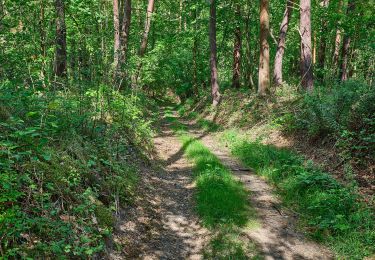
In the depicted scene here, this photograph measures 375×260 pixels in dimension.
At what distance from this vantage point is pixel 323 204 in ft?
20.5

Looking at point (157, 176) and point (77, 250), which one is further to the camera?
point (157, 176)

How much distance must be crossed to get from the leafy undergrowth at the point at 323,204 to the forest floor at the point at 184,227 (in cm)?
A: 25

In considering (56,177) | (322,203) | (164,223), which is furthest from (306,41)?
(56,177)

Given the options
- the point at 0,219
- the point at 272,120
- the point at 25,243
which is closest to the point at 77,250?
the point at 25,243

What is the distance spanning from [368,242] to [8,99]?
6.12 metres

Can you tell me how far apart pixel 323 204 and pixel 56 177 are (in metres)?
4.87

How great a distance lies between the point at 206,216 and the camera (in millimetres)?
6176

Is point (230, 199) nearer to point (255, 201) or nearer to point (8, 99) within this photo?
point (255, 201)

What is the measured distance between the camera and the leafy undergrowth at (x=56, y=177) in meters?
3.46

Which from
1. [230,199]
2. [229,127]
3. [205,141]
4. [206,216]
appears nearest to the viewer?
[206,216]

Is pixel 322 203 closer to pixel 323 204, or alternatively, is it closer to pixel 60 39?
pixel 323 204

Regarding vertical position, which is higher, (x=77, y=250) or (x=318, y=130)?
(x=318, y=130)

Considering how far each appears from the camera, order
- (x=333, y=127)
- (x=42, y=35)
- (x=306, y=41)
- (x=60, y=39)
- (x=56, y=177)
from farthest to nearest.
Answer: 1. (x=306, y=41)
2. (x=60, y=39)
3. (x=333, y=127)
4. (x=42, y=35)
5. (x=56, y=177)

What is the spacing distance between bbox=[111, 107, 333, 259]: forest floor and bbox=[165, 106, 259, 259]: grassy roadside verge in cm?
13
